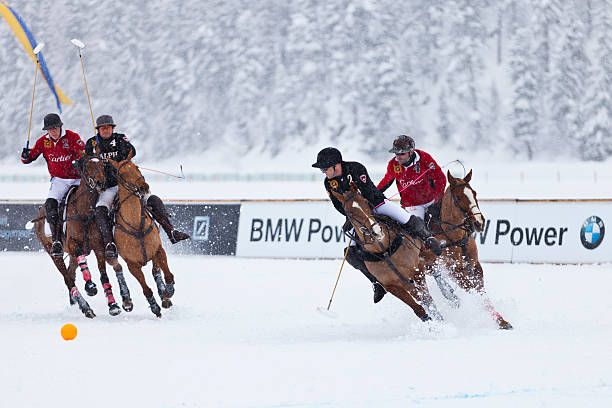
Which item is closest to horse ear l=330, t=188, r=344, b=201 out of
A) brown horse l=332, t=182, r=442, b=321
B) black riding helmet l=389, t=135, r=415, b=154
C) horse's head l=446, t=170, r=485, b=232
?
brown horse l=332, t=182, r=442, b=321

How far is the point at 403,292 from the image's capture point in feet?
26.3

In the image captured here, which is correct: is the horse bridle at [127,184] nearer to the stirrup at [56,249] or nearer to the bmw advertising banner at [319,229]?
the stirrup at [56,249]

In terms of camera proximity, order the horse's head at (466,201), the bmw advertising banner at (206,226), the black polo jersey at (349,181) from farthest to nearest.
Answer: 1. the bmw advertising banner at (206,226)
2. the horse's head at (466,201)
3. the black polo jersey at (349,181)

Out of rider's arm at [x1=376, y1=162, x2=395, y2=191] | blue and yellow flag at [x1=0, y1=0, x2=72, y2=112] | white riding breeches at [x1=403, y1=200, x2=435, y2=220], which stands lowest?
white riding breeches at [x1=403, y1=200, x2=435, y2=220]

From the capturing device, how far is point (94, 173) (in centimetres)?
980

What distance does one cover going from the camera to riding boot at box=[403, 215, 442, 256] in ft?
27.3

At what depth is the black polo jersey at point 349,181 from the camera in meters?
7.84

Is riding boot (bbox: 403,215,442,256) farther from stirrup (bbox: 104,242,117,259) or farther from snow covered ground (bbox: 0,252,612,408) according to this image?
stirrup (bbox: 104,242,117,259)

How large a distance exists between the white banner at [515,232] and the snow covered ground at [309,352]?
290 cm

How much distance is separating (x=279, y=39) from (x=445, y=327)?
5238 cm

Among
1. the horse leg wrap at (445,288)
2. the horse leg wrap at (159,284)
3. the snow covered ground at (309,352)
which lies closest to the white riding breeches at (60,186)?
the snow covered ground at (309,352)

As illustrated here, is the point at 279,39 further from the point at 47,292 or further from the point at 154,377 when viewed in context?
the point at 154,377

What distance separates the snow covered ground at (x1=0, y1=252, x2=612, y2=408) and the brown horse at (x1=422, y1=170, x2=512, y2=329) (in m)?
0.27

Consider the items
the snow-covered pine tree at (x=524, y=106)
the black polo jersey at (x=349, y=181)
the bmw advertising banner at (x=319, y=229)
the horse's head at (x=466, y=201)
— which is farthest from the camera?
the snow-covered pine tree at (x=524, y=106)
